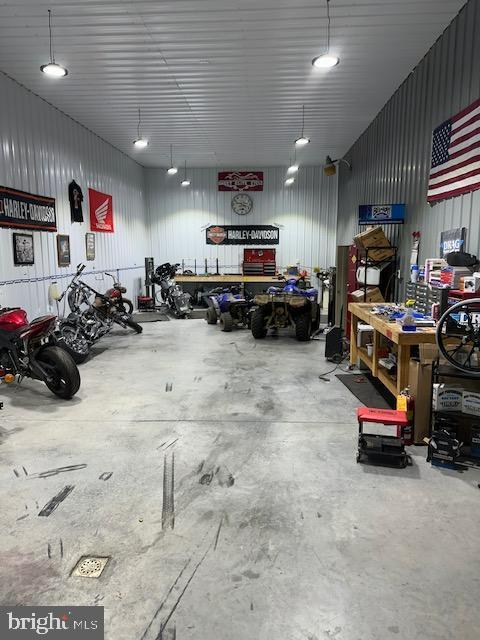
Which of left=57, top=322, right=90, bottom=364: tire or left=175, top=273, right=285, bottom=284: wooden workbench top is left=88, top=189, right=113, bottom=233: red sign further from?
left=57, top=322, right=90, bottom=364: tire

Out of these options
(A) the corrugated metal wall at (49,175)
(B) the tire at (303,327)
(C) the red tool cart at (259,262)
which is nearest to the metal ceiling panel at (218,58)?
(A) the corrugated metal wall at (49,175)

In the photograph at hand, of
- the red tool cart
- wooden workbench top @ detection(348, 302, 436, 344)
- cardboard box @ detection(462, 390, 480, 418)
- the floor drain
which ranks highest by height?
the red tool cart

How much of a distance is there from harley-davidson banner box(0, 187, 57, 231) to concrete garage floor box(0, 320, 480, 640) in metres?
2.59

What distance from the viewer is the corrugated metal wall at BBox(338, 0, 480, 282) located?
12.8 ft

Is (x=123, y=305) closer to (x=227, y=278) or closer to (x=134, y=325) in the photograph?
(x=134, y=325)

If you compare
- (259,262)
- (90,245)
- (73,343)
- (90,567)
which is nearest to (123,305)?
(90,245)

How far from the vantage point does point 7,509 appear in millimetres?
2492

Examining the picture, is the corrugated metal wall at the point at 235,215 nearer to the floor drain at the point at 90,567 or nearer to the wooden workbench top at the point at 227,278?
the wooden workbench top at the point at 227,278

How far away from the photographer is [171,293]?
1012 cm

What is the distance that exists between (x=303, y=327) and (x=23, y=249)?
442 cm

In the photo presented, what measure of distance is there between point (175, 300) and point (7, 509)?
25.0 feet

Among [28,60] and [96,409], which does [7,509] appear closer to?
[96,409]

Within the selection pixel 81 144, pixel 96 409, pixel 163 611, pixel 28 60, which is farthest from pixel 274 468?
pixel 81 144

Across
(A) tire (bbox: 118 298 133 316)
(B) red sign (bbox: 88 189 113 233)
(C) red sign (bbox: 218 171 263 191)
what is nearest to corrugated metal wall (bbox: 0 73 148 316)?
(B) red sign (bbox: 88 189 113 233)
